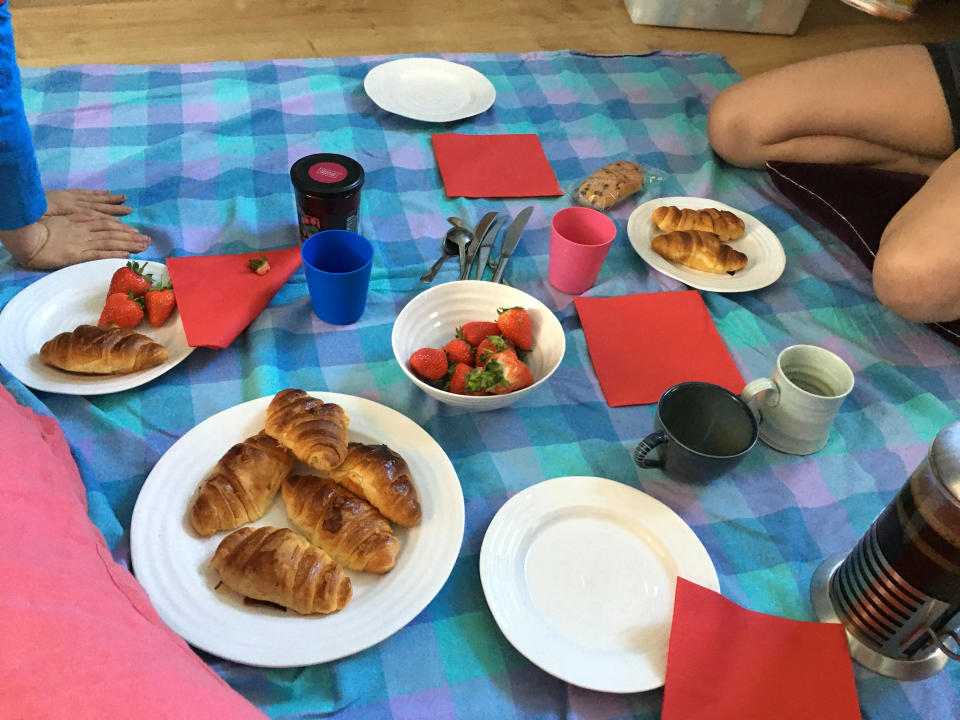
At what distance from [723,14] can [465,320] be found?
1.48 m

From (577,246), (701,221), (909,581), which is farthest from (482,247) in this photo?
(909,581)

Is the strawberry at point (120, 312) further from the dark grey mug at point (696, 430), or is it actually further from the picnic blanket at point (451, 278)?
the dark grey mug at point (696, 430)

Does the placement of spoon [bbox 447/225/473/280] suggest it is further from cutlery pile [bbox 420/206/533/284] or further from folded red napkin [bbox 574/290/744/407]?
folded red napkin [bbox 574/290/744/407]

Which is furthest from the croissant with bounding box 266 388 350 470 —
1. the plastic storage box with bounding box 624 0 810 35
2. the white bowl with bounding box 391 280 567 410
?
the plastic storage box with bounding box 624 0 810 35

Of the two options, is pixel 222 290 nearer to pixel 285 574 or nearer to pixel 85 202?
pixel 85 202

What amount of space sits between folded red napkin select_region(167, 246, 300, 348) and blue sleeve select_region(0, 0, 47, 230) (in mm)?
212

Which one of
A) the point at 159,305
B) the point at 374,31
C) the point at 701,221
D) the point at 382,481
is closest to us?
the point at 382,481

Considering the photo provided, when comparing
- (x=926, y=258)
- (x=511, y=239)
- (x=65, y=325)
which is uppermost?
(x=926, y=258)

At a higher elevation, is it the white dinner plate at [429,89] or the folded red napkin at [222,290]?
the white dinner plate at [429,89]

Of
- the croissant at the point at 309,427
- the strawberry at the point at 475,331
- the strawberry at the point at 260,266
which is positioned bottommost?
the strawberry at the point at 260,266

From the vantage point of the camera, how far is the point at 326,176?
103 centimetres

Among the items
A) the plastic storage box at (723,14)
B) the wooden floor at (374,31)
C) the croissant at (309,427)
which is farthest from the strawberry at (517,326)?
the plastic storage box at (723,14)

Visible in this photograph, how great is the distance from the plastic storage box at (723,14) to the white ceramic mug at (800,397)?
55.2 inches

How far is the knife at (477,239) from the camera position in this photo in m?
1.10
